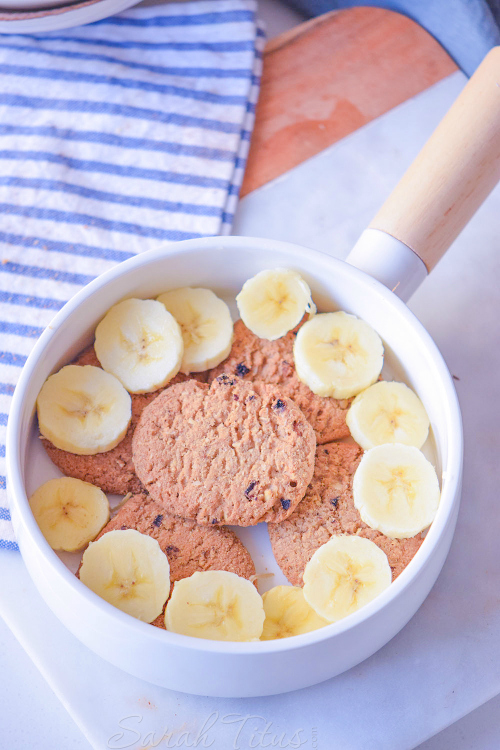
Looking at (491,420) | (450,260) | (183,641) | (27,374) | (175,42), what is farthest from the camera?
(175,42)

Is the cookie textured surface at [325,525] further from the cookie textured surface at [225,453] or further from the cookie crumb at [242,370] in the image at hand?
the cookie crumb at [242,370]

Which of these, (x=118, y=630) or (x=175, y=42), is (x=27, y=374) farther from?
(x=175, y=42)

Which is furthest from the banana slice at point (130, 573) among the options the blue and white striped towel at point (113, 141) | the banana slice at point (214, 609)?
the blue and white striped towel at point (113, 141)

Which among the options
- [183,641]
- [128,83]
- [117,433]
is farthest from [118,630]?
[128,83]

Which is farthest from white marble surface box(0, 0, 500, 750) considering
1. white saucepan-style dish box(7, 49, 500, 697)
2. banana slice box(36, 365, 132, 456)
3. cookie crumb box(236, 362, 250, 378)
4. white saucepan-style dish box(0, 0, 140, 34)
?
white saucepan-style dish box(0, 0, 140, 34)

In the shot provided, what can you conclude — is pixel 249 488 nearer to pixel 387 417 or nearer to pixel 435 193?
pixel 387 417

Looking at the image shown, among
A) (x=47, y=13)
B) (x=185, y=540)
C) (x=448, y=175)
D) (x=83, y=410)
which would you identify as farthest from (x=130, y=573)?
(x=47, y=13)

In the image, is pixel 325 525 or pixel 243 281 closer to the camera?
pixel 325 525

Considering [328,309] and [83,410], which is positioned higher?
[328,309]
